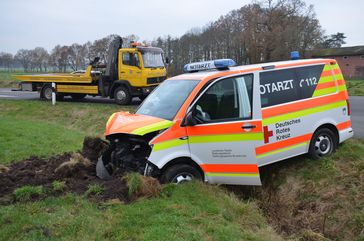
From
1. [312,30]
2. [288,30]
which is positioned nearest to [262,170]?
[288,30]

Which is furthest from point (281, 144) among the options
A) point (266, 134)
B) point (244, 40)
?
point (244, 40)

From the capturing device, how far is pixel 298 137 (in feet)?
20.5

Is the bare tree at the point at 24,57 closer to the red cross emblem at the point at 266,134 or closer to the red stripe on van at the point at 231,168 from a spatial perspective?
the red stripe on van at the point at 231,168

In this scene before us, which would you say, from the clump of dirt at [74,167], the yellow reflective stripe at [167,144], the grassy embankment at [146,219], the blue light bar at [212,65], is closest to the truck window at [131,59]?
Answer: the blue light bar at [212,65]

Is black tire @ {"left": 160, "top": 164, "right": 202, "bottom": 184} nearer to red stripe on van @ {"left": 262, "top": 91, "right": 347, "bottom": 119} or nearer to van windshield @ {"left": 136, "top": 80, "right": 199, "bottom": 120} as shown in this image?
van windshield @ {"left": 136, "top": 80, "right": 199, "bottom": 120}

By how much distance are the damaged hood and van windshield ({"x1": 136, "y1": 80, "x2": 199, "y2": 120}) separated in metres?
0.16

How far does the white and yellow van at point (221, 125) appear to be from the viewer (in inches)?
210

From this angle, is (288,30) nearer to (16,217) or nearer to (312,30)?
(312,30)

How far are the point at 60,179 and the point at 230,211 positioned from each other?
2.93 m

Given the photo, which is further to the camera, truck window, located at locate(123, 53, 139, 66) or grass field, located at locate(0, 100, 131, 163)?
truck window, located at locate(123, 53, 139, 66)

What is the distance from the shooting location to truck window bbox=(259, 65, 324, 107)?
5.95 m

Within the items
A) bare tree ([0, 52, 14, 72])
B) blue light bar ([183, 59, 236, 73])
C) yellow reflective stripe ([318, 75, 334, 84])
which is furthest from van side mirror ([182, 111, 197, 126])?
bare tree ([0, 52, 14, 72])

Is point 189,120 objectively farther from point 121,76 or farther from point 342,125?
point 121,76

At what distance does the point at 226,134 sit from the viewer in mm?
5406
